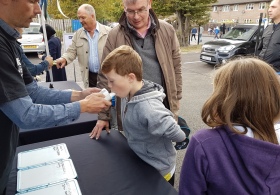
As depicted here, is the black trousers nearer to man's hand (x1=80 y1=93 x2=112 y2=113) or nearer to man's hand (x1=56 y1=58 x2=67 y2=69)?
man's hand (x1=56 y1=58 x2=67 y2=69)

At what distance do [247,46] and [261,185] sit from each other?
329 inches

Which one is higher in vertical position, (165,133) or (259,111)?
(259,111)

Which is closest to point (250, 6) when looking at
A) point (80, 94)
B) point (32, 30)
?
point (32, 30)

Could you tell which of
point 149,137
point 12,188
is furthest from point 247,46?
point 12,188

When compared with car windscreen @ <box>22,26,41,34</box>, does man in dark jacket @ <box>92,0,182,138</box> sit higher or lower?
lower

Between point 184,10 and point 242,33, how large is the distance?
7.08 metres

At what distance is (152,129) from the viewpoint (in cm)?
135

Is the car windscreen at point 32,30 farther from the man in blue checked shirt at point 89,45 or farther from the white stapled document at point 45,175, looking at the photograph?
the white stapled document at point 45,175

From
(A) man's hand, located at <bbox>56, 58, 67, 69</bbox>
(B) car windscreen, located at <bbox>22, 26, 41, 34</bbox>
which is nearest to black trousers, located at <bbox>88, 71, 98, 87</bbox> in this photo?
(A) man's hand, located at <bbox>56, 58, 67, 69</bbox>

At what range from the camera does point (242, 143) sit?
87cm

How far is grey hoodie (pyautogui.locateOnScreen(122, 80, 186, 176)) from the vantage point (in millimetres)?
1346

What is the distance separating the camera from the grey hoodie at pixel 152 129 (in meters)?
1.35

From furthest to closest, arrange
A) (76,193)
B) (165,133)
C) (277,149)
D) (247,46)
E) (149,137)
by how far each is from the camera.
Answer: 1. (247,46)
2. (149,137)
3. (165,133)
4. (76,193)
5. (277,149)

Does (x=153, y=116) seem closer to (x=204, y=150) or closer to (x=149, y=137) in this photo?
(x=149, y=137)
